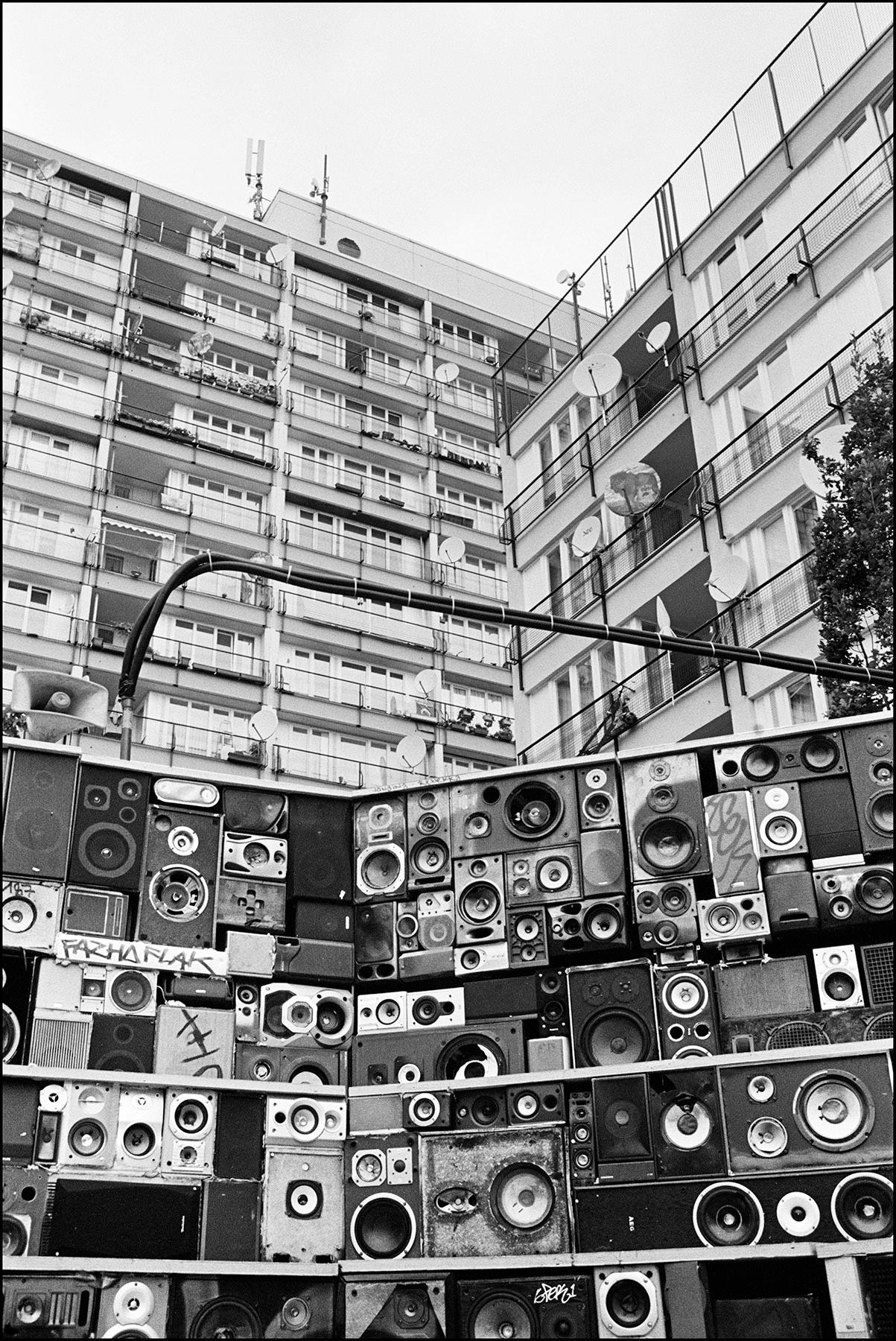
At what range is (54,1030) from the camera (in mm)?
8008

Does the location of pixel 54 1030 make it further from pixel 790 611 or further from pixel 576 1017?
pixel 790 611

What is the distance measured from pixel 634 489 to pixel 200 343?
17202mm

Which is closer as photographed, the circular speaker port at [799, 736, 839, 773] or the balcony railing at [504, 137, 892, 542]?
the circular speaker port at [799, 736, 839, 773]

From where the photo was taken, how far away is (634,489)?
1989 cm

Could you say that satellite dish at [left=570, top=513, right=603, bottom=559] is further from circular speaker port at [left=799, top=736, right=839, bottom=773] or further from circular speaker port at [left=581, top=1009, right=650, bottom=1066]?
circular speaker port at [left=581, top=1009, right=650, bottom=1066]

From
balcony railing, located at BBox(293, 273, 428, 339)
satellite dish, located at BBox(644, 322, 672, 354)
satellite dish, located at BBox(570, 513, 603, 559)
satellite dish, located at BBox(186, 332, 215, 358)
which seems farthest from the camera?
balcony railing, located at BBox(293, 273, 428, 339)

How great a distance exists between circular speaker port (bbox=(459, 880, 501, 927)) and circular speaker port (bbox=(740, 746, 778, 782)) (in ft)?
5.79

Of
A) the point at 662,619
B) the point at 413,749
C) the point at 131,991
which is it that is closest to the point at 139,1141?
the point at 131,991

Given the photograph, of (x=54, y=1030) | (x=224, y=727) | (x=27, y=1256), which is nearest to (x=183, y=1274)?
(x=27, y=1256)

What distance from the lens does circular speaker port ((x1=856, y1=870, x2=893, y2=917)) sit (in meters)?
8.09

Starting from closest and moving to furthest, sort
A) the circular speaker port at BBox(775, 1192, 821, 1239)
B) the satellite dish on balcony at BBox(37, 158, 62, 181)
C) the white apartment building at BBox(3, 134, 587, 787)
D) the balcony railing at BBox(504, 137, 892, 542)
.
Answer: the circular speaker port at BBox(775, 1192, 821, 1239), the balcony railing at BBox(504, 137, 892, 542), the white apartment building at BBox(3, 134, 587, 787), the satellite dish on balcony at BBox(37, 158, 62, 181)

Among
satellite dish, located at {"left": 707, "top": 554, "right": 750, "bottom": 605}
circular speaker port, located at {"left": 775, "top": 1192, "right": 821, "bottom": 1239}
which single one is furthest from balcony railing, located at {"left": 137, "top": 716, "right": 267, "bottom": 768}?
circular speaker port, located at {"left": 775, "top": 1192, "right": 821, "bottom": 1239}

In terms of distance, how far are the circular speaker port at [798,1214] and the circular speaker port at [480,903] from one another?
2.49 metres

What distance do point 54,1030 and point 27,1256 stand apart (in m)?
1.32
